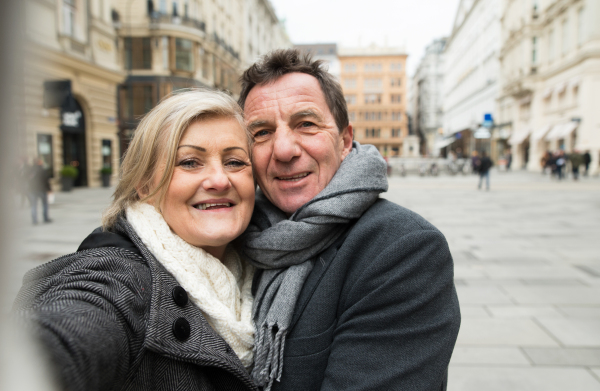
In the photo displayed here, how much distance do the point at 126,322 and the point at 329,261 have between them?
70 centimetres

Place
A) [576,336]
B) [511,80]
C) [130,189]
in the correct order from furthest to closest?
[511,80] < [576,336] < [130,189]

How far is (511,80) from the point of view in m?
36.5

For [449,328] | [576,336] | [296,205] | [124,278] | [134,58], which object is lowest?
[576,336]

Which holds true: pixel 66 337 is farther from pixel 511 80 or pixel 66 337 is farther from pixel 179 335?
pixel 511 80

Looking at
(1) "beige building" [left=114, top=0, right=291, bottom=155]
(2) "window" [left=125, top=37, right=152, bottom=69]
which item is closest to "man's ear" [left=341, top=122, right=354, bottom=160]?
(1) "beige building" [left=114, top=0, right=291, bottom=155]

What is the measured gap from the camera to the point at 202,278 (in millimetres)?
1269

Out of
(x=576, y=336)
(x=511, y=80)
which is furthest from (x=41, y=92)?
(x=511, y=80)

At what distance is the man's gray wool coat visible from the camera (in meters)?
1.18

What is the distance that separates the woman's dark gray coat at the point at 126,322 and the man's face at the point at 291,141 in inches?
24.9

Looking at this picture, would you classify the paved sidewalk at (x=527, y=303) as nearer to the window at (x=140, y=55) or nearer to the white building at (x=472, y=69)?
the window at (x=140, y=55)

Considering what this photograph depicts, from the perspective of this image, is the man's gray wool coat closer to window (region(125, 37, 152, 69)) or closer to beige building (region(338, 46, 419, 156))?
window (region(125, 37, 152, 69))

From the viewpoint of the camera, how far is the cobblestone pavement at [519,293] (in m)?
2.67

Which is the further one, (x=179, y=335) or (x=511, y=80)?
(x=511, y=80)

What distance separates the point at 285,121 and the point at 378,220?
58 cm
